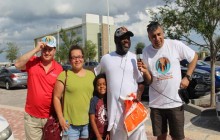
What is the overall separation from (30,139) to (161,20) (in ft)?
21.2

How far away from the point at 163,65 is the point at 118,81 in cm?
72

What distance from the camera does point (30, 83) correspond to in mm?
3555

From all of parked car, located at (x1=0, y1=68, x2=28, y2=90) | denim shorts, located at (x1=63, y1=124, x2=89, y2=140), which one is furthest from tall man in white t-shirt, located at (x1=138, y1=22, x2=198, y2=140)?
parked car, located at (x1=0, y1=68, x2=28, y2=90)

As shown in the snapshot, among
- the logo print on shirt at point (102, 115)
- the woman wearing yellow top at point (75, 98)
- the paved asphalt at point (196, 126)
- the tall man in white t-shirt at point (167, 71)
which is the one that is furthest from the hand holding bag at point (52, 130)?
the paved asphalt at point (196, 126)

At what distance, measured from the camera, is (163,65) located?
3736 mm

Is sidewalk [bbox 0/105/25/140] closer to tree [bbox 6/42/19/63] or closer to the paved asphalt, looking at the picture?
the paved asphalt

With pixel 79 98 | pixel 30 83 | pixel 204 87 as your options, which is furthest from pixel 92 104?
pixel 204 87

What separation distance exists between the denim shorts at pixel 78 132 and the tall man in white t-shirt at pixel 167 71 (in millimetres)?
939

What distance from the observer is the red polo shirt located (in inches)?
137

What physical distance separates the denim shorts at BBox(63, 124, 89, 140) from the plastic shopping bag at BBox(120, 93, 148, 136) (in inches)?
19.0

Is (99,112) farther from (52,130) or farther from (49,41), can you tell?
(49,41)

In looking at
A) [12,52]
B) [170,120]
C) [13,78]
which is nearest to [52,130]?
[170,120]

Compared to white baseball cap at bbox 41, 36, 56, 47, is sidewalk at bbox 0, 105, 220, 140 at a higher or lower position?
lower

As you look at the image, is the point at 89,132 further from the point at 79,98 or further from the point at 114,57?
the point at 114,57
